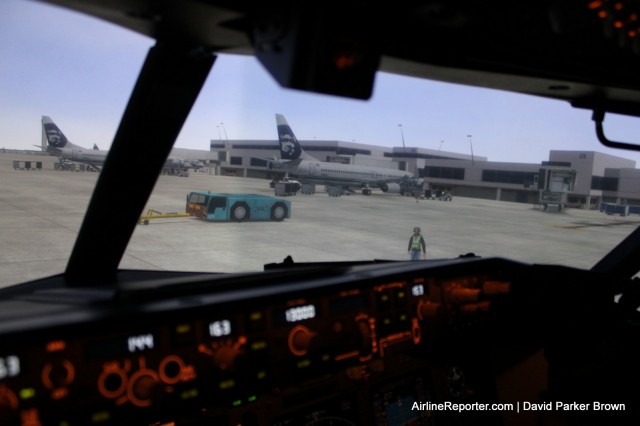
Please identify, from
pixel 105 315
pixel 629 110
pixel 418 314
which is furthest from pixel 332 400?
pixel 629 110

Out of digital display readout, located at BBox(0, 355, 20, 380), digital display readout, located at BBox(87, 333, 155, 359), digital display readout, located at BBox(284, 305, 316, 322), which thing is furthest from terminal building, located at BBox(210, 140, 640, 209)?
digital display readout, located at BBox(0, 355, 20, 380)

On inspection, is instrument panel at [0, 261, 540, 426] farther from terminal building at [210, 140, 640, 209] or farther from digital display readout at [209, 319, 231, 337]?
terminal building at [210, 140, 640, 209]

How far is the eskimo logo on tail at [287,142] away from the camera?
25803mm

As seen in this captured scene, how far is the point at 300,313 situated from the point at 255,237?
9.03 meters

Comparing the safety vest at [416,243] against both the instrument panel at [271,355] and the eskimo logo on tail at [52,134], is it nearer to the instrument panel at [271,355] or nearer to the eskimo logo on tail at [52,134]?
the instrument panel at [271,355]

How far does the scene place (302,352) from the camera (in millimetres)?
1944

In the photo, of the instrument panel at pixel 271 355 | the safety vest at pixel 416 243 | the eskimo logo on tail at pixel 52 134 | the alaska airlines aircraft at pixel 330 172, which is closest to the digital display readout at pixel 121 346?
the instrument panel at pixel 271 355

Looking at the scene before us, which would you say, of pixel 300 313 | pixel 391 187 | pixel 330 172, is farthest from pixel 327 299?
pixel 391 187

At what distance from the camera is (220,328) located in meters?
1.73

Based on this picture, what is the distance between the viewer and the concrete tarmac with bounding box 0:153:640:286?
7375mm

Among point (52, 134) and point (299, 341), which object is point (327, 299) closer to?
point (299, 341)

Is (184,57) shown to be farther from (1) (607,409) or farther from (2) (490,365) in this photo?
(1) (607,409)

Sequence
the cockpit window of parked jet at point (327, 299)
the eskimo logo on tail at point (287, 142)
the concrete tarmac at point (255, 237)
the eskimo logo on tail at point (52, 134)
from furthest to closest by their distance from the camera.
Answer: the eskimo logo on tail at point (287, 142)
the concrete tarmac at point (255, 237)
the eskimo logo on tail at point (52, 134)
the cockpit window of parked jet at point (327, 299)

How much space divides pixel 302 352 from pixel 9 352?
1.08 metres
